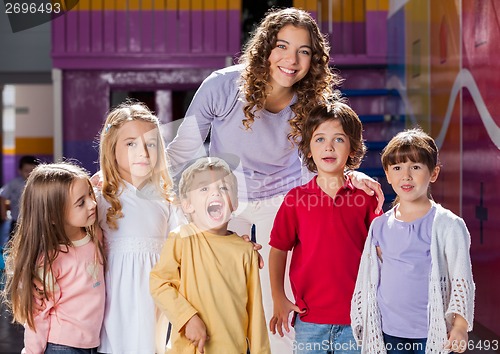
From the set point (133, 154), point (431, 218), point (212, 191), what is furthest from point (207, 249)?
point (431, 218)

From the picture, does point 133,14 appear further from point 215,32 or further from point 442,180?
point 442,180

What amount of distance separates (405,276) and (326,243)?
258mm

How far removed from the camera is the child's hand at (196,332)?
212 centimetres

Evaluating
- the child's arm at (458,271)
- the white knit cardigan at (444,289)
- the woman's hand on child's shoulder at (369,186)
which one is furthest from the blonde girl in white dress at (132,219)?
the child's arm at (458,271)

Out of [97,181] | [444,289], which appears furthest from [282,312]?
[97,181]

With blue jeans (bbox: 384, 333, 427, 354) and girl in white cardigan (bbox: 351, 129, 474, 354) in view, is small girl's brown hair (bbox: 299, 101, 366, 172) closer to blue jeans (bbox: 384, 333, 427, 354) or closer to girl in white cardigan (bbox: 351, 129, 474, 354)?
girl in white cardigan (bbox: 351, 129, 474, 354)

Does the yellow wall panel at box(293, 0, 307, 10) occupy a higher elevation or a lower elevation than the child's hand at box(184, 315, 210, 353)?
higher

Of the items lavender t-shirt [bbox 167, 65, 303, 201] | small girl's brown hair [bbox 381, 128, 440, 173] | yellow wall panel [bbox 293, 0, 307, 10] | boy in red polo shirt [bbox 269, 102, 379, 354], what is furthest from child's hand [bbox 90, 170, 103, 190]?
yellow wall panel [bbox 293, 0, 307, 10]

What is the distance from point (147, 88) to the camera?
681cm

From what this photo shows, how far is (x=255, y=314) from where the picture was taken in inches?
87.1

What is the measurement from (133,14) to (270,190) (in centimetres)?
433

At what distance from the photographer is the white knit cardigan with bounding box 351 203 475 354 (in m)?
2.09

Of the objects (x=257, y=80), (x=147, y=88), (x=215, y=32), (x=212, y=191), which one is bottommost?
(x=212, y=191)

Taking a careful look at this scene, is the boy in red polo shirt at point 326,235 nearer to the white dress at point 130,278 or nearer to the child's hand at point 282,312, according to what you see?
the child's hand at point 282,312
